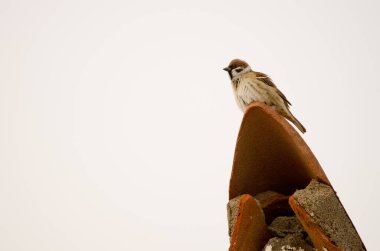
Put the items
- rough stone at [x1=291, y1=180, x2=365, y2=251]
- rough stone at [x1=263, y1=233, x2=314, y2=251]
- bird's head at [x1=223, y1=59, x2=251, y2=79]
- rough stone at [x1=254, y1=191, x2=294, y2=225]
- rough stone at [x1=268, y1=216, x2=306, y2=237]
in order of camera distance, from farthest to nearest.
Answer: bird's head at [x1=223, y1=59, x2=251, y2=79] → rough stone at [x1=254, y1=191, x2=294, y2=225] → rough stone at [x1=268, y1=216, x2=306, y2=237] → rough stone at [x1=263, y1=233, x2=314, y2=251] → rough stone at [x1=291, y1=180, x2=365, y2=251]

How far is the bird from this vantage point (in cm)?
456

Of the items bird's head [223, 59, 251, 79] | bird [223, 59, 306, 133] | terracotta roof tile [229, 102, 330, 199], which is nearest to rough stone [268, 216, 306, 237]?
terracotta roof tile [229, 102, 330, 199]

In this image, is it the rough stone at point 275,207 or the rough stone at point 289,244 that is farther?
the rough stone at point 275,207

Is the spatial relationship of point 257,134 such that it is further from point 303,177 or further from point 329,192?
point 329,192

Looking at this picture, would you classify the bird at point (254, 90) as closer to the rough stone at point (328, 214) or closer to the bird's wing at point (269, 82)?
the bird's wing at point (269, 82)

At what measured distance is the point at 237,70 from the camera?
5.14 metres

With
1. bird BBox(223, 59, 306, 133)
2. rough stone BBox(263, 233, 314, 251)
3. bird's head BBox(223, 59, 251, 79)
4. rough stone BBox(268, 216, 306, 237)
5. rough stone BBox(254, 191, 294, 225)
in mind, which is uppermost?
bird's head BBox(223, 59, 251, 79)

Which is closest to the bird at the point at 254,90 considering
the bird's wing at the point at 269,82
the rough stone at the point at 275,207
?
the bird's wing at the point at 269,82

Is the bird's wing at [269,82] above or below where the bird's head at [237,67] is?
below

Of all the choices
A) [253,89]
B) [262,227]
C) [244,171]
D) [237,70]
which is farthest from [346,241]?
[237,70]

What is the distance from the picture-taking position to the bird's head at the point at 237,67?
509 cm

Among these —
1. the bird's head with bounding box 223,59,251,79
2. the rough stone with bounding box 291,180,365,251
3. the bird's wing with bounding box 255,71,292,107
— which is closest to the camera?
the rough stone with bounding box 291,180,365,251

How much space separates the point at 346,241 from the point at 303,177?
0.65m

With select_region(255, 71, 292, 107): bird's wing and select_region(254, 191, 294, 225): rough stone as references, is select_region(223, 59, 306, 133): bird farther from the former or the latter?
select_region(254, 191, 294, 225): rough stone
